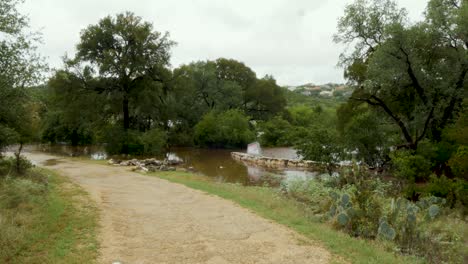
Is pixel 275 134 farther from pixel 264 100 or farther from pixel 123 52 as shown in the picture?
pixel 123 52

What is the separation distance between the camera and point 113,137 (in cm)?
2989

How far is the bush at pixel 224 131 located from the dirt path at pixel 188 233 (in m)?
28.9

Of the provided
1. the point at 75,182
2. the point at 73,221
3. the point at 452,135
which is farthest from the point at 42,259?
the point at 452,135

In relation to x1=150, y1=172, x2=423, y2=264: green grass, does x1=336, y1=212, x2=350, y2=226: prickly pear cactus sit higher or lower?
higher

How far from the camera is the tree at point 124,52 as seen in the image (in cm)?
2867

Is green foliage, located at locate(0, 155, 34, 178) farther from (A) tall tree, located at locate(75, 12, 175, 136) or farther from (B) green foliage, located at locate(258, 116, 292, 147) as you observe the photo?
(B) green foliage, located at locate(258, 116, 292, 147)

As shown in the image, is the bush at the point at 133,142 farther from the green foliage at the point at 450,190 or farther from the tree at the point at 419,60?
the green foliage at the point at 450,190

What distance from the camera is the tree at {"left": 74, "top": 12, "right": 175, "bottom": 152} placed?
28672 millimetres

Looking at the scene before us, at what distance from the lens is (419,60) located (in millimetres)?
18094

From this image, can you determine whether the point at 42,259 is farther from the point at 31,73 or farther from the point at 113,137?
the point at 113,137

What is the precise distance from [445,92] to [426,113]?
134cm

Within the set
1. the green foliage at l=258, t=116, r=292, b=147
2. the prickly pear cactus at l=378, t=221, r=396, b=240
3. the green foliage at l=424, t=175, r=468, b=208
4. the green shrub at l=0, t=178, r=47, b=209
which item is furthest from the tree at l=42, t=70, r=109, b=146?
the prickly pear cactus at l=378, t=221, r=396, b=240

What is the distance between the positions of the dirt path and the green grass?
28 centimetres

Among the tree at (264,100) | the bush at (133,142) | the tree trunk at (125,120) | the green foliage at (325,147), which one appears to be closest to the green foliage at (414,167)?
the green foliage at (325,147)
